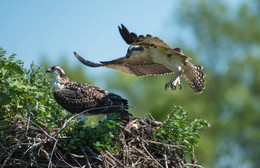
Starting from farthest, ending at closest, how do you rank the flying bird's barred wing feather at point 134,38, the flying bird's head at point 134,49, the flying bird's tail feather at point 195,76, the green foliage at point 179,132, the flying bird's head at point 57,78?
1. the flying bird's tail feather at point 195,76
2. the flying bird's head at point 134,49
3. the flying bird's head at point 57,78
4. the flying bird's barred wing feather at point 134,38
5. the green foliage at point 179,132

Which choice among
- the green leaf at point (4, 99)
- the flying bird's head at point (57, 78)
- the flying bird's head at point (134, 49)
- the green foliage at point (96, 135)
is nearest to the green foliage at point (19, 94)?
the green leaf at point (4, 99)

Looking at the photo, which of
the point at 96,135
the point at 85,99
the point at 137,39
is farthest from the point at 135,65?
the point at 96,135

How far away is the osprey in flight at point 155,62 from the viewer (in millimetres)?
8461

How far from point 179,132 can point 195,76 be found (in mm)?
2457

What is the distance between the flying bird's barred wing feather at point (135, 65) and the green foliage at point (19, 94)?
69.1 inches

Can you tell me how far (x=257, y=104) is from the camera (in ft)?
90.5

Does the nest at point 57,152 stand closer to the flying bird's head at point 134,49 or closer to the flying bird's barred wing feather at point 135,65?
the flying bird's head at point 134,49

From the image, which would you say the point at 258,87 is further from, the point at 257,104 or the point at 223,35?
the point at 223,35

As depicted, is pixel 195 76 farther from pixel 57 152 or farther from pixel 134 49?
pixel 57 152

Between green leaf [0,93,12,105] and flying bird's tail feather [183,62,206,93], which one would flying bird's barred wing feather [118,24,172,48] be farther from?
green leaf [0,93,12,105]

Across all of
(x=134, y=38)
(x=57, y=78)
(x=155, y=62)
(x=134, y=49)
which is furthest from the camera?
(x=155, y=62)

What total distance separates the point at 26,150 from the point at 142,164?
5.70ft

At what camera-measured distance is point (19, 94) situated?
21.2 feet

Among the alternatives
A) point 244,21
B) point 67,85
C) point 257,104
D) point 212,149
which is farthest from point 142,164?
point 244,21
